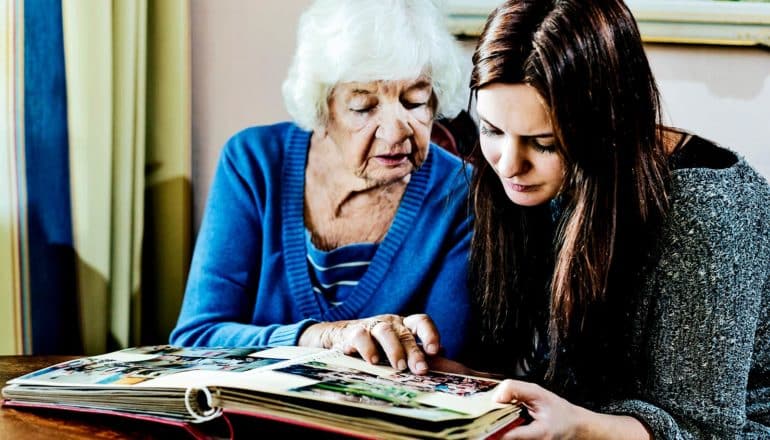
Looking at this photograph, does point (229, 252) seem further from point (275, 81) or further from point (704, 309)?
point (704, 309)

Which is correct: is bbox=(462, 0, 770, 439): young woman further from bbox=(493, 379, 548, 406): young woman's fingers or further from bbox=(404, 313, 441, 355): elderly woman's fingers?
bbox=(404, 313, 441, 355): elderly woman's fingers

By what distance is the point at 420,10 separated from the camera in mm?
1295

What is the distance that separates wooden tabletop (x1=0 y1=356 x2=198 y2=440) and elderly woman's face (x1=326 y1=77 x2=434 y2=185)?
61 cm

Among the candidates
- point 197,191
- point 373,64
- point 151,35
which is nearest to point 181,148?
point 197,191

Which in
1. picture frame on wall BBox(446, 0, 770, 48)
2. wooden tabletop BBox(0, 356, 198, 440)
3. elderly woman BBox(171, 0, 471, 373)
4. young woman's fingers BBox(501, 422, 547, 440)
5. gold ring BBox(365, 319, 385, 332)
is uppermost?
picture frame on wall BBox(446, 0, 770, 48)

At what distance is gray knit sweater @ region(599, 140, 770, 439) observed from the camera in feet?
2.96

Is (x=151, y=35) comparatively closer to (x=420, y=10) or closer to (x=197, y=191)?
(x=197, y=191)

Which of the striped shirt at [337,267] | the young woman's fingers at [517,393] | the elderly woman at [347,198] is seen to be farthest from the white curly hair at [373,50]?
the young woman's fingers at [517,393]

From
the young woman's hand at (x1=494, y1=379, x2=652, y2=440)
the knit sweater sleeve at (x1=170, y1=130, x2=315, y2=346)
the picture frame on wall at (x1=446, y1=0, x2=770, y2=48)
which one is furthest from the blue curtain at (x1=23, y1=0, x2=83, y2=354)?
the young woman's hand at (x1=494, y1=379, x2=652, y2=440)

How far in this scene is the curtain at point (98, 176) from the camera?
1.34m

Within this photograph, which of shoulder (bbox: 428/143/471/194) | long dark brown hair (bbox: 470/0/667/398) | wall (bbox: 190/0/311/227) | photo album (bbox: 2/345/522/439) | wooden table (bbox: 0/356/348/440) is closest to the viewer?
photo album (bbox: 2/345/522/439)

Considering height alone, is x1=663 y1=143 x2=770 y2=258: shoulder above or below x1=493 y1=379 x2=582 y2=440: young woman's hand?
above

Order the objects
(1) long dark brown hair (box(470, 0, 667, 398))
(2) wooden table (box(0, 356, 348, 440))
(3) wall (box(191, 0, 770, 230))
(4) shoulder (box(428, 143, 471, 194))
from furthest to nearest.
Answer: (3) wall (box(191, 0, 770, 230)), (4) shoulder (box(428, 143, 471, 194)), (1) long dark brown hair (box(470, 0, 667, 398)), (2) wooden table (box(0, 356, 348, 440))

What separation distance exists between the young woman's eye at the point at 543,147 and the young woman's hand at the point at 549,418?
308mm
